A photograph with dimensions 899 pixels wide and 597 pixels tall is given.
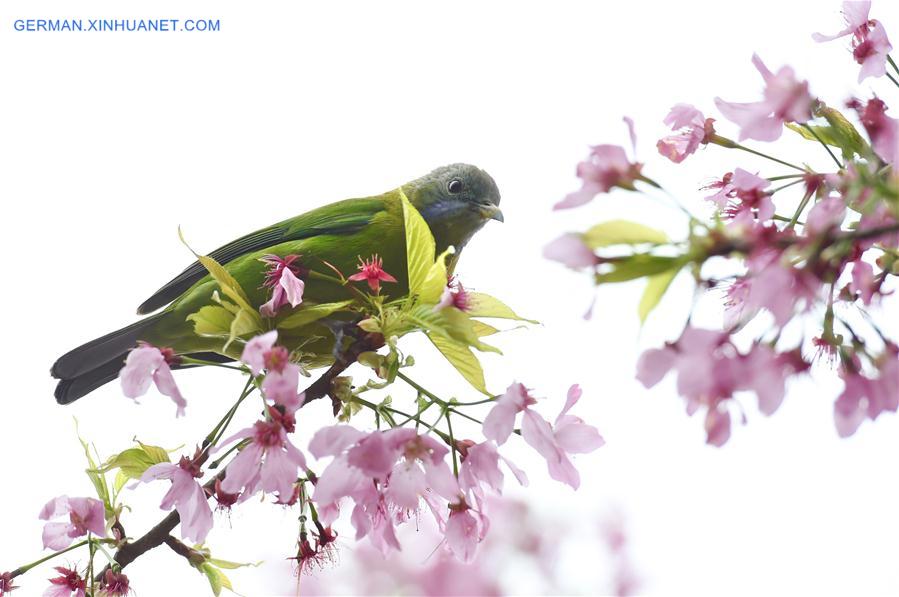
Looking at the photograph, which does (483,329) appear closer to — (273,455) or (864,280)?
(273,455)

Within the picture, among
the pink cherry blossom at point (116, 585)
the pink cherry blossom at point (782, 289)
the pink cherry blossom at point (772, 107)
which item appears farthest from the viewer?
the pink cherry blossom at point (116, 585)

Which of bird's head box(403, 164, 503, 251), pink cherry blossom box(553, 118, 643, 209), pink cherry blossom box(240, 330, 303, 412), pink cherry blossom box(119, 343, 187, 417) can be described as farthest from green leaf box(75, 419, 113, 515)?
bird's head box(403, 164, 503, 251)

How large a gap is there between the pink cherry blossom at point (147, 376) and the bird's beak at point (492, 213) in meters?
1.58

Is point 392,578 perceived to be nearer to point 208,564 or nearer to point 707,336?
point 208,564

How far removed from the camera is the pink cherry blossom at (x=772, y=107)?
118 centimetres

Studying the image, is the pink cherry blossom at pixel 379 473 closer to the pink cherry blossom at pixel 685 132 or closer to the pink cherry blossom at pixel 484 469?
the pink cherry blossom at pixel 484 469

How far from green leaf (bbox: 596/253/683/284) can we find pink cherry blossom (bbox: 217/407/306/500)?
672mm

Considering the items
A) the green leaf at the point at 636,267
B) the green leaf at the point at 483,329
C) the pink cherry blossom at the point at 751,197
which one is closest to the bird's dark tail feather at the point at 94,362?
the green leaf at the point at 483,329

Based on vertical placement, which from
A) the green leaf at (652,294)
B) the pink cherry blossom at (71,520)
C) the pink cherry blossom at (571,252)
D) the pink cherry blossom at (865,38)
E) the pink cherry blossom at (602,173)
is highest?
the pink cherry blossom at (865,38)

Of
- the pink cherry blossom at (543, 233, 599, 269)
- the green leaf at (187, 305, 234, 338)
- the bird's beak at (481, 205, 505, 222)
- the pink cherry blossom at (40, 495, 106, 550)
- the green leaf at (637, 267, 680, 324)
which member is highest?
the bird's beak at (481, 205, 505, 222)

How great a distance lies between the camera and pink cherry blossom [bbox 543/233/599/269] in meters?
0.95

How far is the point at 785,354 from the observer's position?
108 centimetres

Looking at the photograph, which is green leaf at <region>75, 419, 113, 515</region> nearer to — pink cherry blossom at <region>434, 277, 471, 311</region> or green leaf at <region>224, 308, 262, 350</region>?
green leaf at <region>224, 308, 262, 350</region>

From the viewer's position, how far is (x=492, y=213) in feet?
9.55
